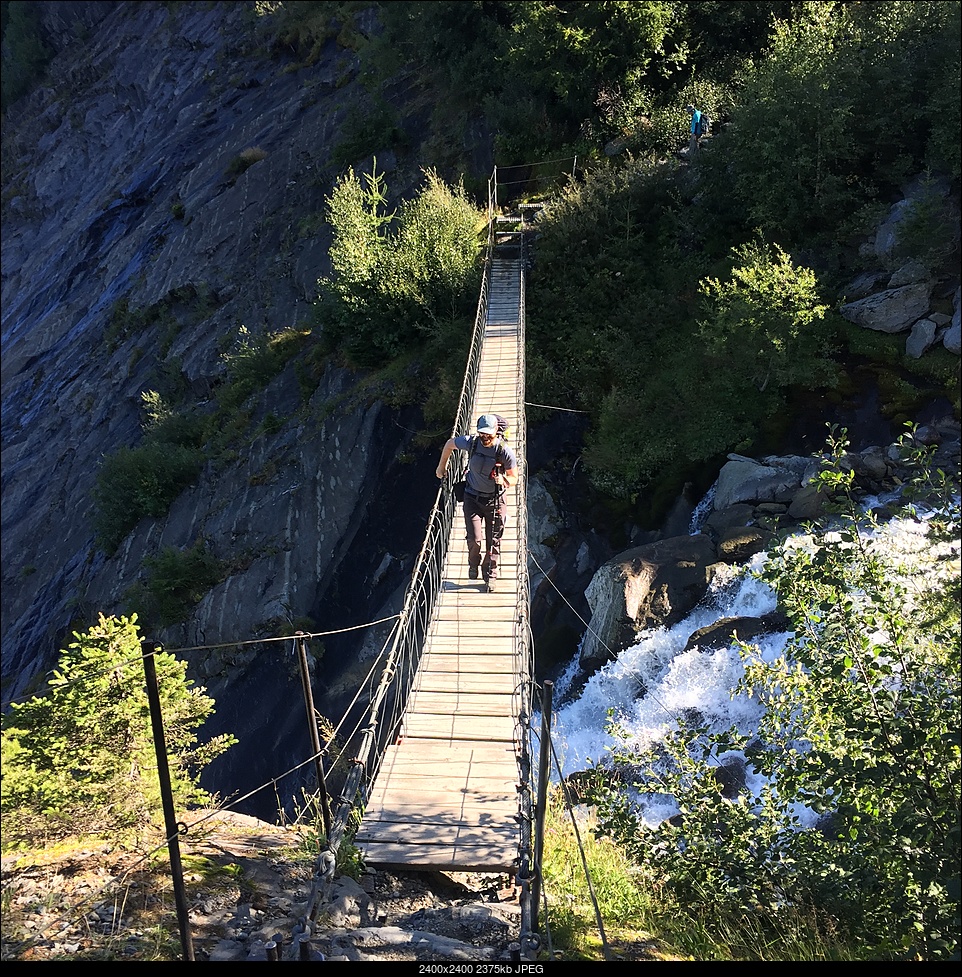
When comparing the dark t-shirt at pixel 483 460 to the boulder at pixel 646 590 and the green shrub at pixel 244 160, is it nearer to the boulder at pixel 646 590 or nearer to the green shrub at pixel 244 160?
the boulder at pixel 646 590

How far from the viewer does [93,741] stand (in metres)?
3.64

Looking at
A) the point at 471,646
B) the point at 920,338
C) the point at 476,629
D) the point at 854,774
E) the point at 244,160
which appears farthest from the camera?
the point at 244,160

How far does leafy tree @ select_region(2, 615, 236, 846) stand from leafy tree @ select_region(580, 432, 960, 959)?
259 centimetres

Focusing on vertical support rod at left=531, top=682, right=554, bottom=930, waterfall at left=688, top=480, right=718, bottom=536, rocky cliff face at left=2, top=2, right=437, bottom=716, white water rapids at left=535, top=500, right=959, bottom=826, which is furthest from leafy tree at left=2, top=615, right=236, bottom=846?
rocky cliff face at left=2, top=2, right=437, bottom=716

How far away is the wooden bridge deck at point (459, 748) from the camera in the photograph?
446cm

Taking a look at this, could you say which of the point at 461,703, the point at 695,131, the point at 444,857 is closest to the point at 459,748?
the point at 461,703

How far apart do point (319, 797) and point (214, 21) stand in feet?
116

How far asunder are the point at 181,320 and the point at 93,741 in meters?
19.1

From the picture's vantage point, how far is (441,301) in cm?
1452

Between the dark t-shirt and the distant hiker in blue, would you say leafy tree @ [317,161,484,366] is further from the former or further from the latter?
the dark t-shirt

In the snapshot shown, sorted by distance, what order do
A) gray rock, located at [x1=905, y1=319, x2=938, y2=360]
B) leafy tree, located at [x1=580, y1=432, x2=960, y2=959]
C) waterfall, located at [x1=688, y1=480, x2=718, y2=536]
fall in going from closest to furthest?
leafy tree, located at [x1=580, y1=432, x2=960, y2=959], gray rock, located at [x1=905, y1=319, x2=938, y2=360], waterfall, located at [x1=688, y1=480, x2=718, y2=536]

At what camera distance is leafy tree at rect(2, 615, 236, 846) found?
10.7 feet

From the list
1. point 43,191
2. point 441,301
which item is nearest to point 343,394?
point 441,301

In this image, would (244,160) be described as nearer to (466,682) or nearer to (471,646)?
(471,646)
